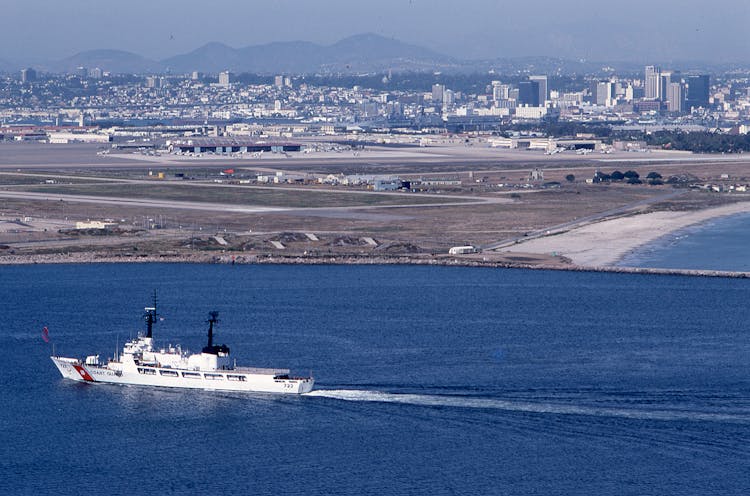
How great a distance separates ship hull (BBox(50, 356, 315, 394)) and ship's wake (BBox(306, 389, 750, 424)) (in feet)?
2.36

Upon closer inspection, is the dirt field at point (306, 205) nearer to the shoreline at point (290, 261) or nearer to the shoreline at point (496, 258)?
the shoreline at point (496, 258)

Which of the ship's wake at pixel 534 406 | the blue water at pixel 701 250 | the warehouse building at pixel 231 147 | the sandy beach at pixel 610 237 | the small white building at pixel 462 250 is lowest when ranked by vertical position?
the ship's wake at pixel 534 406

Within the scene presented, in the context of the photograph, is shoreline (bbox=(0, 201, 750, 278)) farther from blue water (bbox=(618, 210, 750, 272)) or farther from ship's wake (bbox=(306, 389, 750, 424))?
ship's wake (bbox=(306, 389, 750, 424))

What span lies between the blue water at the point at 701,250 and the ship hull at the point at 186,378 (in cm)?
2489

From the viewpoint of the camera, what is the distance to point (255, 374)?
3519cm

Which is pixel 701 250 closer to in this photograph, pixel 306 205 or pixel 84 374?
pixel 306 205

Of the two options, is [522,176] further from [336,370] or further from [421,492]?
[421,492]

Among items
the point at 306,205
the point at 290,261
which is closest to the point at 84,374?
the point at 290,261

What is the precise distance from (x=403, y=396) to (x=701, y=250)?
3007cm

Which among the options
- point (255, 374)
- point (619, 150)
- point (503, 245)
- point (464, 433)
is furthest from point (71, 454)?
point (619, 150)

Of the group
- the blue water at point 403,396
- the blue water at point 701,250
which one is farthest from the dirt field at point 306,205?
the blue water at point 403,396

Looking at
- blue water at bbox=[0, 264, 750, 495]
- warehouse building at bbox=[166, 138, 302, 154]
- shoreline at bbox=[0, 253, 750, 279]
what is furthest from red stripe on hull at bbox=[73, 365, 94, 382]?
warehouse building at bbox=[166, 138, 302, 154]

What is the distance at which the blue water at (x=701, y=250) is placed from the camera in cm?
5675

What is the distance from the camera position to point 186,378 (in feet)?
119
